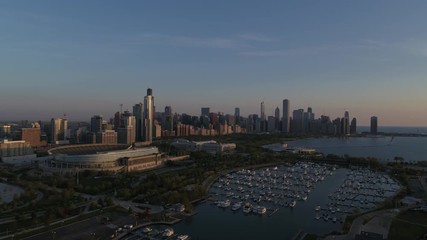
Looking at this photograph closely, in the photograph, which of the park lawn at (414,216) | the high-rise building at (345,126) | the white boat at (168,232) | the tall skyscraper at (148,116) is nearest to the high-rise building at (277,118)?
the high-rise building at (345,126)

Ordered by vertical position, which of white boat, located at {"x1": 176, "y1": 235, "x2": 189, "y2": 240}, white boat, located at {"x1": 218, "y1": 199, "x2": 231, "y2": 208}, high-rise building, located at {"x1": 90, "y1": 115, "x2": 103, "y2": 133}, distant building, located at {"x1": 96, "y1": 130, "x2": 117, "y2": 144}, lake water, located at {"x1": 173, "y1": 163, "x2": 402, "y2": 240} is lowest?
lake water, located at {"x1": 173, "y1": 163, "x2": 402, "y2": 240}

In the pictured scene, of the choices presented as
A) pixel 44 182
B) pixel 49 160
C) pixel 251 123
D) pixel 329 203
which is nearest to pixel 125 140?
pixel 49 160

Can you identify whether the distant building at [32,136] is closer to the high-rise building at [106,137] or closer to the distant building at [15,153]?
the high-rise building at [106,137]

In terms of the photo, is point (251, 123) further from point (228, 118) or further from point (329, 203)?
point (329, 203)

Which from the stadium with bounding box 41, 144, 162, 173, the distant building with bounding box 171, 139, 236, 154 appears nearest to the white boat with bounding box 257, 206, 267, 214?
the stadium with bounding box 41, 144, 162, 173

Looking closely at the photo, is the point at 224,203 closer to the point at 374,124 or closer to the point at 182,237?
the point at 182,237

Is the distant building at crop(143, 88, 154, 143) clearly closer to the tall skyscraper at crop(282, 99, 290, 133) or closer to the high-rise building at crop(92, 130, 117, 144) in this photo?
the high-rise building at crop(92, 130, 117, 144)

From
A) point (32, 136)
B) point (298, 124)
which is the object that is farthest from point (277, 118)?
point (32, 136)
